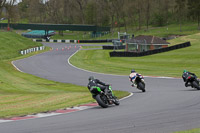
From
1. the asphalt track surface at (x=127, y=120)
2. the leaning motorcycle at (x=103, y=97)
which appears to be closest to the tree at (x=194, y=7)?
the asphalt track surface at (x=127, y=120)

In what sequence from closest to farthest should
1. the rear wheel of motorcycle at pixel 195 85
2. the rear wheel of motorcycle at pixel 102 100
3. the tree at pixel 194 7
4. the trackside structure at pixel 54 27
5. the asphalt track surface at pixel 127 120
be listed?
the asphalt track surface at pixel 127 120 < the rear wheel of motorcycle at pixel 102 100 < the rear wheel of motorcycle at pixel 195 85 < the tree at pixel 194 7 < the trackside structure at pixel 54 27

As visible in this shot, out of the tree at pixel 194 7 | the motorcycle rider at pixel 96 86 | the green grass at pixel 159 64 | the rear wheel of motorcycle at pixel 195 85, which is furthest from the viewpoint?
the tree at pixel 194 7

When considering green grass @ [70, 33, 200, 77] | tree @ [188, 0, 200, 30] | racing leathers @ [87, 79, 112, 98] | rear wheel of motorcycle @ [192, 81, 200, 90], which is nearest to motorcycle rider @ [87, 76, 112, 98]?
racing leathers @ [87, 79, 112, 98]

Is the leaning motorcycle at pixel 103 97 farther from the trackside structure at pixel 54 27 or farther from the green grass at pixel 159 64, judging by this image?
the trackside structure at pixel 54 27

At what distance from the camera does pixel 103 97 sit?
15.5m

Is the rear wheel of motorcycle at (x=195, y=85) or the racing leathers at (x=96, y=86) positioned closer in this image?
the racing leathers at (x=96, y=86)

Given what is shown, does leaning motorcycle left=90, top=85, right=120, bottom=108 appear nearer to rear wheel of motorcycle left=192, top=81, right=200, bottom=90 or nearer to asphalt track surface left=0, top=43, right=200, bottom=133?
asphalt track surface left=0, top=43, right=200, bottom=133

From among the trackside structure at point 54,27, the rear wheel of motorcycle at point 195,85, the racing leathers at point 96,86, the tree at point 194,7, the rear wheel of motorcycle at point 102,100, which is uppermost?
the tree at point 194,7

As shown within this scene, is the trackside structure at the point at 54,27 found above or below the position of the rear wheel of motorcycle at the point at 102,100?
above

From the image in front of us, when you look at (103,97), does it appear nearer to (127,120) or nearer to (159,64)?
(127,120)

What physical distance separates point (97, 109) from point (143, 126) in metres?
4.42

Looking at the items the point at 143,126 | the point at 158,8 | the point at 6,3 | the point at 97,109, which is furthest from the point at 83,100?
the point at 158,8

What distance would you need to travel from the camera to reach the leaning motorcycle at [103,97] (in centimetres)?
1514

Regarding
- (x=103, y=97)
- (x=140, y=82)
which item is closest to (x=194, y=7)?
(x=140, y=82)
